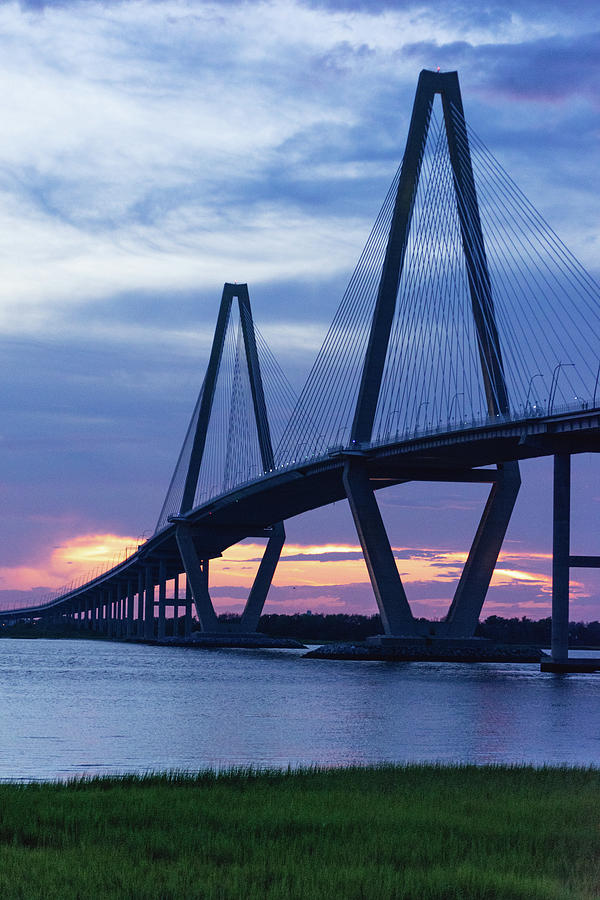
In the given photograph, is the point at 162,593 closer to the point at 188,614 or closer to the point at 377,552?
the point at 188,614

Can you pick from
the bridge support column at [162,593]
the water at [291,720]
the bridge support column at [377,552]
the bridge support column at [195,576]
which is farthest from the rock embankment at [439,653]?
the bridge support column at [162,593]

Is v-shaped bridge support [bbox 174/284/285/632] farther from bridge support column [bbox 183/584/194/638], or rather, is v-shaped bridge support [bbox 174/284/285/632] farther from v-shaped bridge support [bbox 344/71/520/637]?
v-shaped bridge support [bbox 344/71/520/637]

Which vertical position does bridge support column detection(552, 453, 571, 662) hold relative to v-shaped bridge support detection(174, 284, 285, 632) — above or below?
below

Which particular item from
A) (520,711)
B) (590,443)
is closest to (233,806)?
(520,711)

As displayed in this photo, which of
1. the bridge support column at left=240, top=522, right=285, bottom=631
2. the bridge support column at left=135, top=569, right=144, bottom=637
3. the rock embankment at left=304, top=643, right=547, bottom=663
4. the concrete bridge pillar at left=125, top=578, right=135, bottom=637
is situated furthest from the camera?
the concrete bridge pillar at left=125, top=578, right=135, bottom=637

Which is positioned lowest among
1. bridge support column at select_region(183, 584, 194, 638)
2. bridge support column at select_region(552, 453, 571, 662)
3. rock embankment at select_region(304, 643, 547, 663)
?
rock embankment at select_region(304, 643, 547, 663)

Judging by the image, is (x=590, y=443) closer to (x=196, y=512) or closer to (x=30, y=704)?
(x=30, y=704)

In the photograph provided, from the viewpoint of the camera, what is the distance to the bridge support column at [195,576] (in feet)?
341

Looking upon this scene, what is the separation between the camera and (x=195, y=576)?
4107 inches

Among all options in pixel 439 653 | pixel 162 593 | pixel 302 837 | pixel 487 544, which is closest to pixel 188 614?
pixel 162 593

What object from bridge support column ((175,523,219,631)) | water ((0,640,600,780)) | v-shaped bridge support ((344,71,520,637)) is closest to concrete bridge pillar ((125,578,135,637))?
bridge support column ((175,523,219,631))

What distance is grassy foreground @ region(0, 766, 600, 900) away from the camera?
9641mm

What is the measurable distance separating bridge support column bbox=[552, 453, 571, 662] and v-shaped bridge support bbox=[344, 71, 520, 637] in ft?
13.0

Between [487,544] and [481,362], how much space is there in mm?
10248
